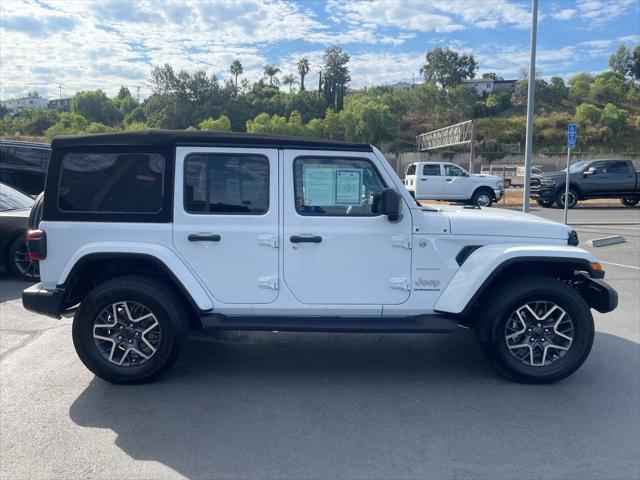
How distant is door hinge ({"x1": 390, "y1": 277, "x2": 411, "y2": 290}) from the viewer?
15.1 ft

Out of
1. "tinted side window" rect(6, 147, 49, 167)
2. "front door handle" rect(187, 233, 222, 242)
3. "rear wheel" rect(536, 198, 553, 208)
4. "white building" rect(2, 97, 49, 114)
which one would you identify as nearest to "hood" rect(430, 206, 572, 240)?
"front door handle" rect(187, 233, 222, 242)

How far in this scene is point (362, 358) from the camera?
5270 mm

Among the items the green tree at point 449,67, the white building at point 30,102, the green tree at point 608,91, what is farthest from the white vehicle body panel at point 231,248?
the white building at point 30,102

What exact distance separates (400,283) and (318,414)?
1.26 meters

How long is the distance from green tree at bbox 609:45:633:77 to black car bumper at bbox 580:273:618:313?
139m

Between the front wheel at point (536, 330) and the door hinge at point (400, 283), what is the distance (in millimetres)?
694

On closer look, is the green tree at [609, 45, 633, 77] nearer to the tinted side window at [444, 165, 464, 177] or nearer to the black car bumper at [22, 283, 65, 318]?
the tinted side window at [444, 165, 464, 177]

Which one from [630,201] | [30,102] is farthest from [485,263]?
[30,102]

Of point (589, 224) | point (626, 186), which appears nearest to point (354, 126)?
point (626, 186)

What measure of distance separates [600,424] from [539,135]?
277ft

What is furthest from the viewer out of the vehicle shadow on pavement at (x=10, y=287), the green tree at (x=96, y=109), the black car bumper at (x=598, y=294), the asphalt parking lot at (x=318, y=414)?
the green tree at (x=96, y=109)

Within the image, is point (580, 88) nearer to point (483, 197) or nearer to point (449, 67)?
point (449, 67)

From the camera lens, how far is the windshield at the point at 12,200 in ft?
28.8

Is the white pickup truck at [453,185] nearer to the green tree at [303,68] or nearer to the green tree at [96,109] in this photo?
the green tree at [96,109]
